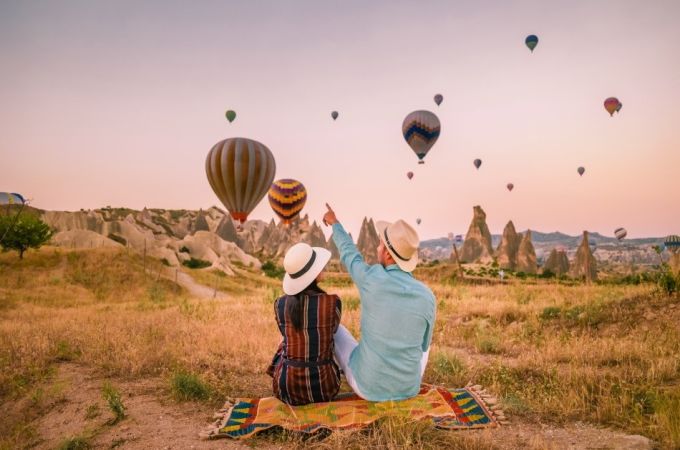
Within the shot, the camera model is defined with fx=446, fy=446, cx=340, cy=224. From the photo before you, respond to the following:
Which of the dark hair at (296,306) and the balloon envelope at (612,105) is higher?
the balloon envelope at (612,105)

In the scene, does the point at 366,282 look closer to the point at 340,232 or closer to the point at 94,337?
the point at 340,232

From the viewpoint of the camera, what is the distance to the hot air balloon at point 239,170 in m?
17.0

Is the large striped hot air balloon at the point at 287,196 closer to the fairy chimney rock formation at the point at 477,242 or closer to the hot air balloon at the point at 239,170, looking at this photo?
the hot air balloon at the point at 239,170

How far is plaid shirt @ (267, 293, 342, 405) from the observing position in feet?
13.6

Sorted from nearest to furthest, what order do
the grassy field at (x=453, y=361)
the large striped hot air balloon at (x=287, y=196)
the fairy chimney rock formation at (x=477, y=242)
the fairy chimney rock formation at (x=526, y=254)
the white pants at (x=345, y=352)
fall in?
the grassy field at (x=453, y=361) < the white pants at (x=345, y=352) < the large striped hot air balloon at (x=287, y=196) < the fairy chimney rock formation at (x=526, y=254) < the fairy chimney rock formation at (x=477, y=242)

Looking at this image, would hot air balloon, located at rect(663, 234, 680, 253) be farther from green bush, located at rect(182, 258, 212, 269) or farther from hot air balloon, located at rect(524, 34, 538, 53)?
green bush, located at rect(182, 258, 212, 269)

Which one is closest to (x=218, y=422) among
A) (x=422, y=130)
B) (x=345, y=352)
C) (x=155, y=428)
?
(x=155, y=428)

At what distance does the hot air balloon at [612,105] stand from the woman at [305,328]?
31605 mm

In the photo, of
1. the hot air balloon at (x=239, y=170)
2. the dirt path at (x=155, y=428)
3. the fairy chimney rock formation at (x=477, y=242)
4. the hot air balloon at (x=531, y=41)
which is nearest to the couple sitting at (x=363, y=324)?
the dirt path at (x=155, y=428)

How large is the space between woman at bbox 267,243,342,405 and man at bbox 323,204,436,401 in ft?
0.97

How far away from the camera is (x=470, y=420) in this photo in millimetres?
4262

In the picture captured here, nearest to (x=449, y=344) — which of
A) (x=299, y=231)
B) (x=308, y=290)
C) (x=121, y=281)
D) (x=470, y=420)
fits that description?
(x=470, y=420)

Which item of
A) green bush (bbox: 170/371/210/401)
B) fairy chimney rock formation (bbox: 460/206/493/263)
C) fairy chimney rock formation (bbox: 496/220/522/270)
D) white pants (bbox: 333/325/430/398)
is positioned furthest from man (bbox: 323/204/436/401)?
fairy chimney rock formation (bbox: 460/206/493/263)

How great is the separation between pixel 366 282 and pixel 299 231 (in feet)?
395
